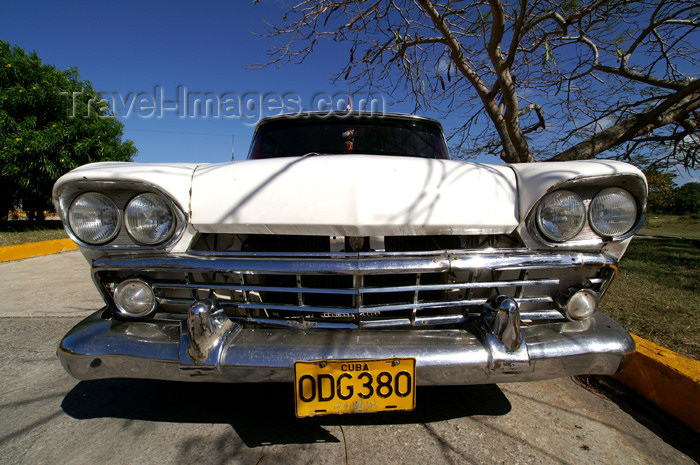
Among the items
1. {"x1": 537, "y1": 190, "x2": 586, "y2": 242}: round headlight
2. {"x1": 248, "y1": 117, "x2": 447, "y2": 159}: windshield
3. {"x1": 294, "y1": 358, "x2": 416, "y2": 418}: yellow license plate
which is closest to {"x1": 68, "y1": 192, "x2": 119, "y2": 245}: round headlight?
{"x1": 294, "y1": 358, "x2": 416, "y2": 418}: yellow license plate

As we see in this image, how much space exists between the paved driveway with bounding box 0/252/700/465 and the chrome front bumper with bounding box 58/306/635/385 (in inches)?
13.8

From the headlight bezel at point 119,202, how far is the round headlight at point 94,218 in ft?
0.04

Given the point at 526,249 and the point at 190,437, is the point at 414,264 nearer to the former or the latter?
the point at 526,249

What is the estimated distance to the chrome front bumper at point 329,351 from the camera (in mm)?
1314

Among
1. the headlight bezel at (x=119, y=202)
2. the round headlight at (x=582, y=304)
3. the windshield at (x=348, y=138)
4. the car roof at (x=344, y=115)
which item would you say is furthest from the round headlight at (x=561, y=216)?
the headlight bezel at (x=119, y=202)

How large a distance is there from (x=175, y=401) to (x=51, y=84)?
1187 cm

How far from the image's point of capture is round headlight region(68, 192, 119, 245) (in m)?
1.48

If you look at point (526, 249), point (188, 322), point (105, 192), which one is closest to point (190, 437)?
point (188, 322)

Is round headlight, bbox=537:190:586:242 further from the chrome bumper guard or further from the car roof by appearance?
the car roof

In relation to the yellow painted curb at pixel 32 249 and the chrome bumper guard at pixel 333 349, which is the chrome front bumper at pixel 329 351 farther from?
the yellow painted curb at pixel 32 249

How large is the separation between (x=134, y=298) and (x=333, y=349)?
0.86 metres

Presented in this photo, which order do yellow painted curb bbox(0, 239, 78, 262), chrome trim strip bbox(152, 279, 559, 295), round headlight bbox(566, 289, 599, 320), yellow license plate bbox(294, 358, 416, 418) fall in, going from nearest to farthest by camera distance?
yellow license plate bbox(294, 358, 416, 418)
chrome trim strip bbox(152, 279, 559, 295)
round headlight bbox(566, 289, 599, 320)
yellow painted curb bbox(0, 239, 78, 262)

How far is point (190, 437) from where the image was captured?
156cm

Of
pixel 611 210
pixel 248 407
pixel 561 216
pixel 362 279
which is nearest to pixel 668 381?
pixel 611 210
